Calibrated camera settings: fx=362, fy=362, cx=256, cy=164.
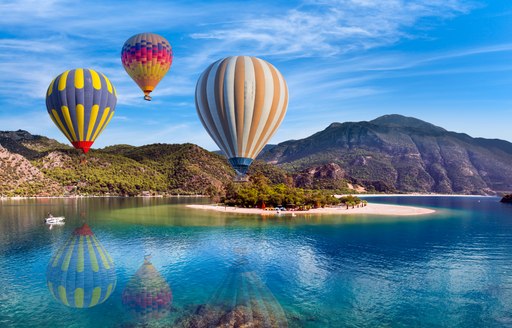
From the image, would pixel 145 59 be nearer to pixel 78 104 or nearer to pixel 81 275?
pixel 78 104

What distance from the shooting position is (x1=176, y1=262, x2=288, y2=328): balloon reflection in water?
2403 centimetres

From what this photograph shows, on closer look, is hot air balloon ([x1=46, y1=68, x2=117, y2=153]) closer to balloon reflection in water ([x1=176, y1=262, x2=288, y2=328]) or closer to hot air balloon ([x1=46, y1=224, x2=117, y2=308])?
hot air balloon ([x1=46, y1=224, x2=117, y2=308])

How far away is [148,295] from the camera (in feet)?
95.8

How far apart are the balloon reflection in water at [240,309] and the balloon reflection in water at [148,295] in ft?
8.74

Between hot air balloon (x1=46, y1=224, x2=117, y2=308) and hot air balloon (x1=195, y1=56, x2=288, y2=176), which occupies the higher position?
hot air balloon (x1=195, y1=56, x2=288, y2=176)

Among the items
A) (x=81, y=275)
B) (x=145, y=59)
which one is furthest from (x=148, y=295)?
(x=145, y=59)

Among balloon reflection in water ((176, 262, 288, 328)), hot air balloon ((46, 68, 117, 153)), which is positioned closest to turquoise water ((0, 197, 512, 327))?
balloon reflection in water ((176, 262, 288, 328))

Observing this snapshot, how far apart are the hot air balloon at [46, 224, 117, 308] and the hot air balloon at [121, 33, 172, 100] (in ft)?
83.2

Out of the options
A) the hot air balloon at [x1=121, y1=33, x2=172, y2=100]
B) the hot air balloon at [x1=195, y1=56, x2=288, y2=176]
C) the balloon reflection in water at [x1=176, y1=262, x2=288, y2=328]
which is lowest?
the balloon reflection in water at [x1=176, y1=262, x2=288, y2=328]

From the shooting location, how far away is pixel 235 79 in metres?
40.5

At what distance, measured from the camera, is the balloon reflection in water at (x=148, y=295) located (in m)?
26.0

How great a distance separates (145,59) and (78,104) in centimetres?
1249

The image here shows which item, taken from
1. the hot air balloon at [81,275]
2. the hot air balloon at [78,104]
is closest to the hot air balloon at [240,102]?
the hot air balloon at [78,104]

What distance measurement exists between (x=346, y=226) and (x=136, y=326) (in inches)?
2022
